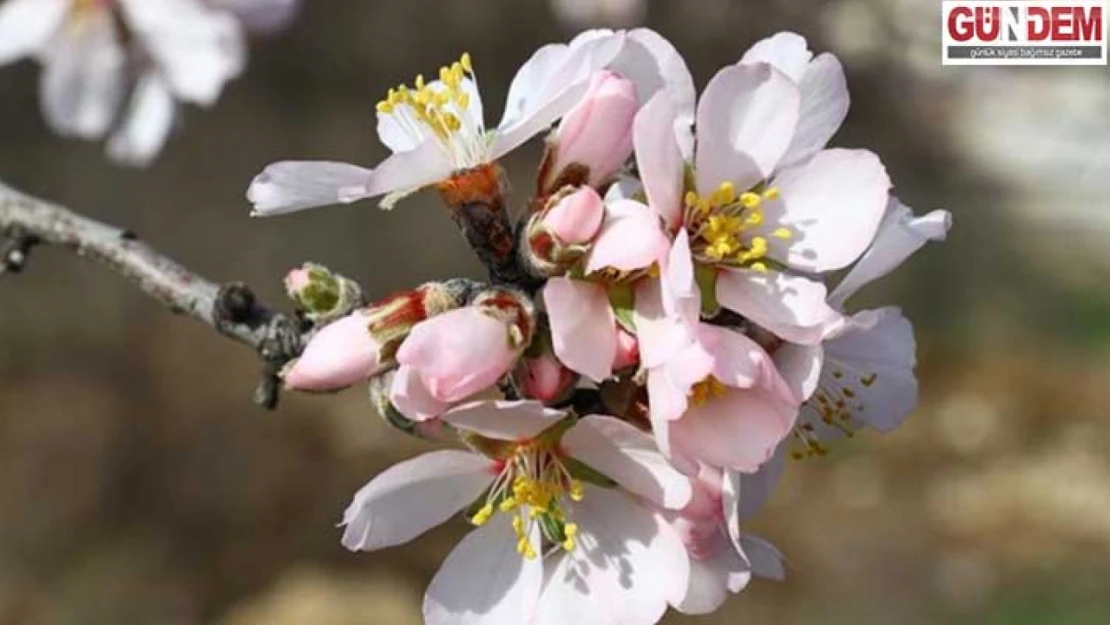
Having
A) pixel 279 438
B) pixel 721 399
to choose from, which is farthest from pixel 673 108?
pixel 279 438

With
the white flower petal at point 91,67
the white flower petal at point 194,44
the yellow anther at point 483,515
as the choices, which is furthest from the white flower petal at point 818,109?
the white flower petal at point 91,67

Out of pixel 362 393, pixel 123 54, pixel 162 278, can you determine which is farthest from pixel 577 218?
pixel 362 393

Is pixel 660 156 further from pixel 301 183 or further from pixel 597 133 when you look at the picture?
pixel 301 183

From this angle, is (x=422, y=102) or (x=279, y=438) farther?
(x=279, y=438)

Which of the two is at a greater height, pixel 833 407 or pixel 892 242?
pixel 892 242

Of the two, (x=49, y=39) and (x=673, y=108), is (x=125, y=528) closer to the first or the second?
(x=49, y=39)

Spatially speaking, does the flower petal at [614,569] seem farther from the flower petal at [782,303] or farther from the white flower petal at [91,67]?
the white flower petal at [91,67]
